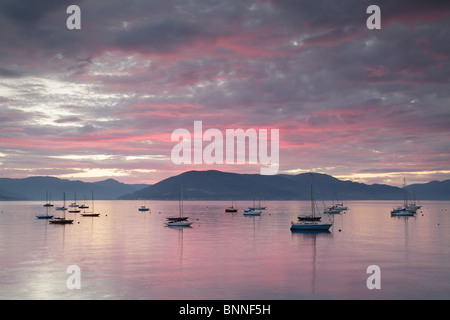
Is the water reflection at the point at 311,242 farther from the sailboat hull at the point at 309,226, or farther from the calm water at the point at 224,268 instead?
the sailboat hull at the point at 309,226

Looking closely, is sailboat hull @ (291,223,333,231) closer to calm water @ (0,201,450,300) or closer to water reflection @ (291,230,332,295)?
water reflection @ (291,230,332,295)

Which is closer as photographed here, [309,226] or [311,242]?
[311,242]

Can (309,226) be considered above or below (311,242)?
above

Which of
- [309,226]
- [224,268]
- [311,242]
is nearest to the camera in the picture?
[224,268]

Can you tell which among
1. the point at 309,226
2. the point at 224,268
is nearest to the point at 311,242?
the point at 309,226

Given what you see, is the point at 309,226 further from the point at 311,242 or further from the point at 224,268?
the point at 224,268

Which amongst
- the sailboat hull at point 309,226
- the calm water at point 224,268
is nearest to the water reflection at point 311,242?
the calm water at point 224,268

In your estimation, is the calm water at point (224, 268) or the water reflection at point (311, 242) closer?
the calm water at point (224, 268)

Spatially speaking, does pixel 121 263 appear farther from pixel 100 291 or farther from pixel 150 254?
pixel 100 291

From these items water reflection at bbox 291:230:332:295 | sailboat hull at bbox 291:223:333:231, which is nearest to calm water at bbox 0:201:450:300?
water reflection at bbox 291:230:332:295
